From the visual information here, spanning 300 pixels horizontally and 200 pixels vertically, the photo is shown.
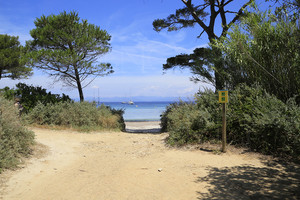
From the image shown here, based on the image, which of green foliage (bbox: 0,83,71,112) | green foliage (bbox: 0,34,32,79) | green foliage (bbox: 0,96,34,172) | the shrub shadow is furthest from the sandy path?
green foliage (bbox: 0,34,32,79)

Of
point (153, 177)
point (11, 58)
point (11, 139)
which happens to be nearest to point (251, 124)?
point (153, 177)

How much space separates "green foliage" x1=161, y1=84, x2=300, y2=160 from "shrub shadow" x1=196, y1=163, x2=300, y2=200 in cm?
84

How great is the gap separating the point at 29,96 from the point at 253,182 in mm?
11833

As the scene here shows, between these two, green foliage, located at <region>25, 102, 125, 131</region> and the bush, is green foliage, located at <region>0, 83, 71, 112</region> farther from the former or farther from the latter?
the bush

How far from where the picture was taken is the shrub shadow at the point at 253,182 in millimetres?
3627

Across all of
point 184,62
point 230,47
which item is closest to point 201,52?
point 184,62

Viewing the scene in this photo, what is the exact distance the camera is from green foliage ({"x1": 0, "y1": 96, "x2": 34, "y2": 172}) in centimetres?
501

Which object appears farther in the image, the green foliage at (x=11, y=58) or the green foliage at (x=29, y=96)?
the green foliage at (x=11, y=58)

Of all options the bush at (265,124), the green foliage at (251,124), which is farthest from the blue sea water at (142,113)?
the bush at (265,124)

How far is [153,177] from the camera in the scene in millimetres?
4594

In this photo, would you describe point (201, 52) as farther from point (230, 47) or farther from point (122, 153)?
point (122, 153)

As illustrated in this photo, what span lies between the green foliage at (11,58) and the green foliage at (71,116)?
10.3 m

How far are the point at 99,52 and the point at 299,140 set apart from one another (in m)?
11.9

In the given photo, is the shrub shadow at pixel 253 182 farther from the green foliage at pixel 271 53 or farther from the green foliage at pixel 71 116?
the green foliage at pixel 71 116
